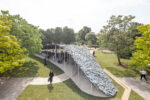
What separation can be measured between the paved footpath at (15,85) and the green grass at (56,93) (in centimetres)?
69

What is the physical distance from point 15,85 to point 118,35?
18.7 meters

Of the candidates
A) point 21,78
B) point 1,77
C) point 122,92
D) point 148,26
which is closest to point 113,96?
point 122,92

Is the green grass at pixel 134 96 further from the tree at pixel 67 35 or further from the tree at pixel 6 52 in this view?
the tree at pixel 67 35

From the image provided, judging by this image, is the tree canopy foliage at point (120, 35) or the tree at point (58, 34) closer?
the tree canopy foliage at point (120, 35)

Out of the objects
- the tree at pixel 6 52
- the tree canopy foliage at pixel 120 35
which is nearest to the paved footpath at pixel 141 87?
the tree canopy foliage at pixel 120 35

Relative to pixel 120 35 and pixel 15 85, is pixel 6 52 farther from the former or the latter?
pixel 120 35

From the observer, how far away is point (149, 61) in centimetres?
1092

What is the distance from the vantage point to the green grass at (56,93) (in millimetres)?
8312

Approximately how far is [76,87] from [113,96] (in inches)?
155

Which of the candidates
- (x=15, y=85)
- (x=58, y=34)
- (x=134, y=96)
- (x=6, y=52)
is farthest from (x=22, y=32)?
(x=58, y=34)

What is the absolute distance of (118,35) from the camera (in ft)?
58.2

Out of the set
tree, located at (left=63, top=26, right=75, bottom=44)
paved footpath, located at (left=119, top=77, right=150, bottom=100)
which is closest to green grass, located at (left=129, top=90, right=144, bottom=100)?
paved footpath, located at (left=119, top=77, right=150, bottom=100)

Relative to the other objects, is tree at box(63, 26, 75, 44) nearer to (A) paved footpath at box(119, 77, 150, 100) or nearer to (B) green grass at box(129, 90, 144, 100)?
(A) paved footpath at box(119, 77, 150, 100)

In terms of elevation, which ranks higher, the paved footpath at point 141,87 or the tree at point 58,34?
the tree at point 58,34
